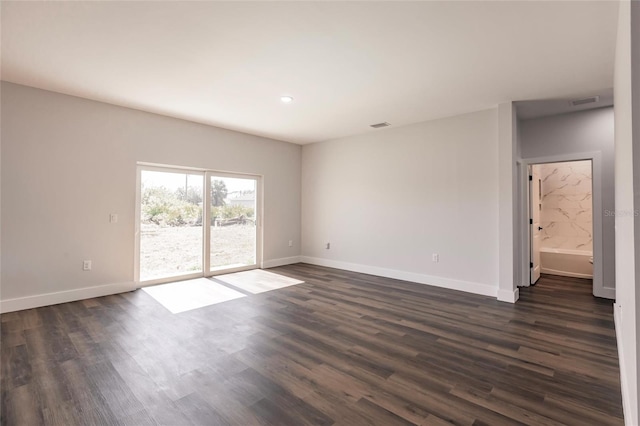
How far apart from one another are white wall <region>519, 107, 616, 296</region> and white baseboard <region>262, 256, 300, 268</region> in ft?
16.3

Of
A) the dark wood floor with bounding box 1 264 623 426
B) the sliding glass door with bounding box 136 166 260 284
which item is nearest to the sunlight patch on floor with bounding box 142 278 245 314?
the dark wood floor with bounding box 1 264 623 426

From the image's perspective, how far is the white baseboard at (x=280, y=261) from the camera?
605 cm

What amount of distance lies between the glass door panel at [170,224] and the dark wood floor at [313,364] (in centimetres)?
105

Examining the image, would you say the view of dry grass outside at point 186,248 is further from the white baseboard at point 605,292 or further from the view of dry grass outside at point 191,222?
the white baseboard at point 605,292

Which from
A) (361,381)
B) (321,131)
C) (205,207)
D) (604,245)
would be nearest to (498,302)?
(604,245)

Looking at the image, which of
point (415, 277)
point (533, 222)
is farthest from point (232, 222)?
point (533, 222)

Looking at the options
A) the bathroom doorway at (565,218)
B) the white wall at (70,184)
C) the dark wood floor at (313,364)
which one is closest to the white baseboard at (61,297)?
the white wall at (70,184)

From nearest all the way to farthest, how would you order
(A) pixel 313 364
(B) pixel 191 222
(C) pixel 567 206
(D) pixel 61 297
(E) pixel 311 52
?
(A) pixel 313 364 → (E) pixel 311 52 → (D) pixel 61 297 → (B) pixel 191 222 → (C) pixel 567 206

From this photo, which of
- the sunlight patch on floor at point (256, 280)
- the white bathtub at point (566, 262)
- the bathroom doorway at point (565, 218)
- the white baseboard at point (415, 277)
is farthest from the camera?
the bathroom doorway at point (565, 218)

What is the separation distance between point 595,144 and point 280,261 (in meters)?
5.71

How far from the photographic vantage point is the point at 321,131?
553cm

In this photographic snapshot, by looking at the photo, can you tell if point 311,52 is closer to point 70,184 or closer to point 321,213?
point 70,184

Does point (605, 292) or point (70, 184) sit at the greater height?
point (70, 184)

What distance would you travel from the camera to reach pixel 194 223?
5.08 metres
